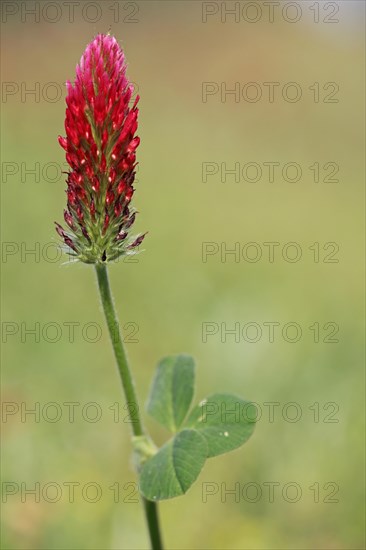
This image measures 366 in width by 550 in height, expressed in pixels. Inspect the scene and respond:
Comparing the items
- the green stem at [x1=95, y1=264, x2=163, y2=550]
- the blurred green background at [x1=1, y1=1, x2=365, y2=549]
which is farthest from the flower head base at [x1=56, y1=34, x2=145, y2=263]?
the blurred green background at [x1=1, y1=1, x2=365, y2=549]

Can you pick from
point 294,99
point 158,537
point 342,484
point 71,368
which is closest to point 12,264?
point 71,368

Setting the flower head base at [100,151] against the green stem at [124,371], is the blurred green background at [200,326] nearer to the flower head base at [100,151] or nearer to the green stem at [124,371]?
the green stem at [124,371]

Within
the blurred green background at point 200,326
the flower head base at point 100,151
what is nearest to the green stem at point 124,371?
the flower head base at point 100,151

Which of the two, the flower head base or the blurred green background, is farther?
the blurred green background

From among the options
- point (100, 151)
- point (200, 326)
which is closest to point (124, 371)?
point (100, 151)

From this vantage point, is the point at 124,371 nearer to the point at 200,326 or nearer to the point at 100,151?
the point at 100,151

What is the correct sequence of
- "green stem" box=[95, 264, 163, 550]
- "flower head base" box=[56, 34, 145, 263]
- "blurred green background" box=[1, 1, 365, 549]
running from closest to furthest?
"flower head base" box=[56, 34, 145, 263], "green stem" box=[95, 264, 163, 550], "blurred green background" box=[1, 1, 365, 549]

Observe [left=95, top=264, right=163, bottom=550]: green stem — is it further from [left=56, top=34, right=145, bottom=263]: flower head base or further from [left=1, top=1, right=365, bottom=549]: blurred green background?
[left=1, top=1, right=365, bottom=549]: blurred green background
